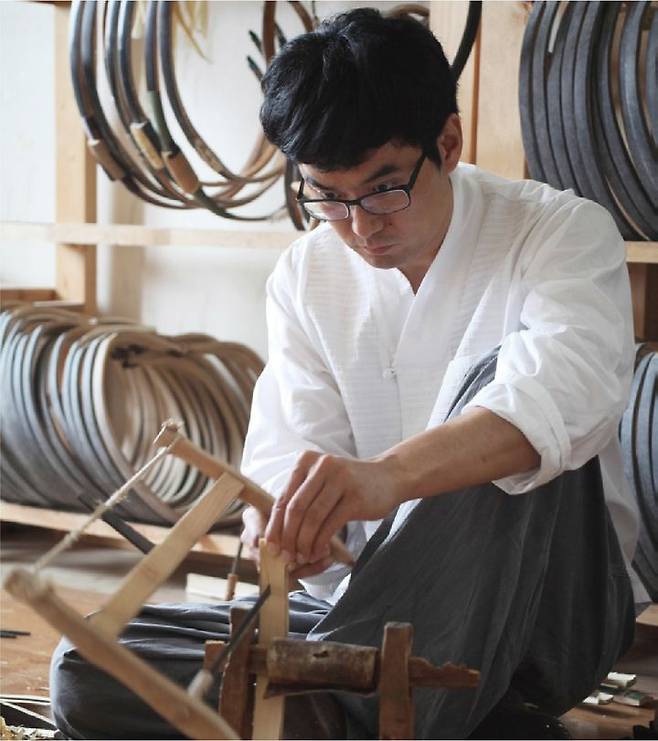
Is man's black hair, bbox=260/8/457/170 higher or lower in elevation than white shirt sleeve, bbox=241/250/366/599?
higher

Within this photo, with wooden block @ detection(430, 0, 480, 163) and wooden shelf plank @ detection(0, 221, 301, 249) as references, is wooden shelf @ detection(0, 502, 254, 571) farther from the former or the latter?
wooden block @ detection(430, 0, 480, 163)

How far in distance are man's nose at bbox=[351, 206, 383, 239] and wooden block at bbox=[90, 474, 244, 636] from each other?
0.43 metres

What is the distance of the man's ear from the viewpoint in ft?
5.99

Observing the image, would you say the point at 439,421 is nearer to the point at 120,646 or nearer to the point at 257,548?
the point at 257,548

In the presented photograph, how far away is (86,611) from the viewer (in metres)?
2.80

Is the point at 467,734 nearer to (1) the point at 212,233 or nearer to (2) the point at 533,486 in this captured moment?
(2) the point at 533,486

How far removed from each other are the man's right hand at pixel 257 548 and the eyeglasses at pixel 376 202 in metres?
0.42

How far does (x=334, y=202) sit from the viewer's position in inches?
69.6

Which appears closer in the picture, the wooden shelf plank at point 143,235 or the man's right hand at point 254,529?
the man's right hand at point 254,529

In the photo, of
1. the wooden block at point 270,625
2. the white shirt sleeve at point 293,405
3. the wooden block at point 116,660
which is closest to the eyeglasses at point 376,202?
the white shirt sleeve at point 293,405

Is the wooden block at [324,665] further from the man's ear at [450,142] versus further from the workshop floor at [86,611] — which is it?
the workshop floor at [86,611]

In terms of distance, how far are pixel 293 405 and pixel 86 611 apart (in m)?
1.01

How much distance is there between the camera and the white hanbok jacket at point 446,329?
5.54ft

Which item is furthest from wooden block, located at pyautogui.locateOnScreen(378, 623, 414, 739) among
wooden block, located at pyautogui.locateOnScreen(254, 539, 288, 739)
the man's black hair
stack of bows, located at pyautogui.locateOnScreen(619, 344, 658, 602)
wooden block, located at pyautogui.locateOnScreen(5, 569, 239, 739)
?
stack of bows, located at pyautogui.locateOnScreen(619, 344, 658, 602)
